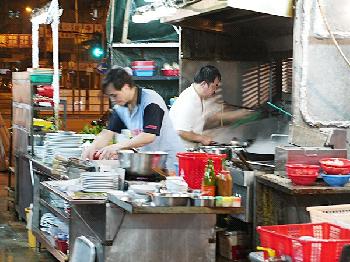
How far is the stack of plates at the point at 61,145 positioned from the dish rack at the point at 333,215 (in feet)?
13.3

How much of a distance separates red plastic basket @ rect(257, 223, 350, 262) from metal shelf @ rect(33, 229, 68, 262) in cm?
313

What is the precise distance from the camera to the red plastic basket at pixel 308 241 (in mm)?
3332

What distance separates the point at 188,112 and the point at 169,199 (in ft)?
9.03

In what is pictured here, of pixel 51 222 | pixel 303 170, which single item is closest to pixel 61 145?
pixel 51 222

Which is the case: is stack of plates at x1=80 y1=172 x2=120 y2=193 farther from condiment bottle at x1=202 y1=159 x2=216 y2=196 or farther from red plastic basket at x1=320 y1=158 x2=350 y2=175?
red plastic basket at x1=320 y1=158 x2=350 y2=175

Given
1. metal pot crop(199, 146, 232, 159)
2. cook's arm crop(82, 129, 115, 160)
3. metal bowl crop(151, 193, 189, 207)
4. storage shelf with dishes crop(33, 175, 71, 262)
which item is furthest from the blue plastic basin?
storage shelf with dishes crop(33, 175, 71, 262)

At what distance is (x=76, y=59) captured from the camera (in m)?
22.3

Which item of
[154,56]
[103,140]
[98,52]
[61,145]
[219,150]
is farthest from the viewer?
[98,52]

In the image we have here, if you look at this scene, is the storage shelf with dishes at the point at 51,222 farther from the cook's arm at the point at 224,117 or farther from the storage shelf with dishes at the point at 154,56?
the storage shelf with dishes at the point at 154,56

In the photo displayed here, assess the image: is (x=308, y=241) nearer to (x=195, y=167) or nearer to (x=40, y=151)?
(x=195, y=167)

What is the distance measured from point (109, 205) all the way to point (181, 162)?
670mm

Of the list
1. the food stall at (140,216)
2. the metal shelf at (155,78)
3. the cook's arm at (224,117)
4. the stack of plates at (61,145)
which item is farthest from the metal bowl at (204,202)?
the metal shelf at (155,78)

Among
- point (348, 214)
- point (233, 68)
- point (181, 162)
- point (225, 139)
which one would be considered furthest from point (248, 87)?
point (348, 214)

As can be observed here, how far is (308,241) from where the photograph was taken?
10.9 feet
